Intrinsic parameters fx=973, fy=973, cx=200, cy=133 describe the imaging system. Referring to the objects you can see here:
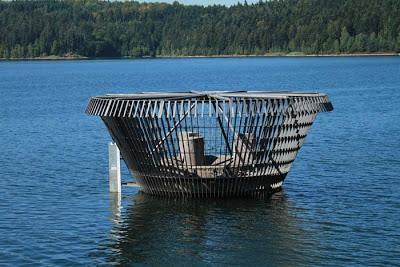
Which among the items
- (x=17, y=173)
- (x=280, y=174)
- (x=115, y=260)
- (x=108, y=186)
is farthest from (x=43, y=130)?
(x=115, y=260)

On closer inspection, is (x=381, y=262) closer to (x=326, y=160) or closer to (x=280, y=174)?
(x=280, y=174)

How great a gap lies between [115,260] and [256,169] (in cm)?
991

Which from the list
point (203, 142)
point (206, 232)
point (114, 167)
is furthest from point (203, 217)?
point (114, 167)

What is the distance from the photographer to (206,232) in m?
34.1

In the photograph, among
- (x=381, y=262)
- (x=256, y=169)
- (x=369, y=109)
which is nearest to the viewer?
(x=381, y=262)

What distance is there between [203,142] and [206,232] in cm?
555

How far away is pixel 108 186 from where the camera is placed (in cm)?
4412

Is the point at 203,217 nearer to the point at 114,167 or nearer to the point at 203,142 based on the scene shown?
the point at 203,142

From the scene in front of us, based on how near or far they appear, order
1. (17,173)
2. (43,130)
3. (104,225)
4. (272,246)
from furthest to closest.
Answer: (43,130)
(17,173)
(104,225)
(272,246)

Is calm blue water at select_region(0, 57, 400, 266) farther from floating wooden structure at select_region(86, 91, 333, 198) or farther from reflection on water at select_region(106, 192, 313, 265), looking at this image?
floating wooden structure at select_region(86, 91, 333, 198)

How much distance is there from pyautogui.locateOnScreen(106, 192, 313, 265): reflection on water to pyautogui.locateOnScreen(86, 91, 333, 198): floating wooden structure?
2.44 feet

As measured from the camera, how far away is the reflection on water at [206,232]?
101ft

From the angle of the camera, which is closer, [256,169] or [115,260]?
[115,260]

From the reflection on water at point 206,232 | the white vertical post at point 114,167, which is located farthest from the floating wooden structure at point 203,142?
the reflection on water at point 206,232
